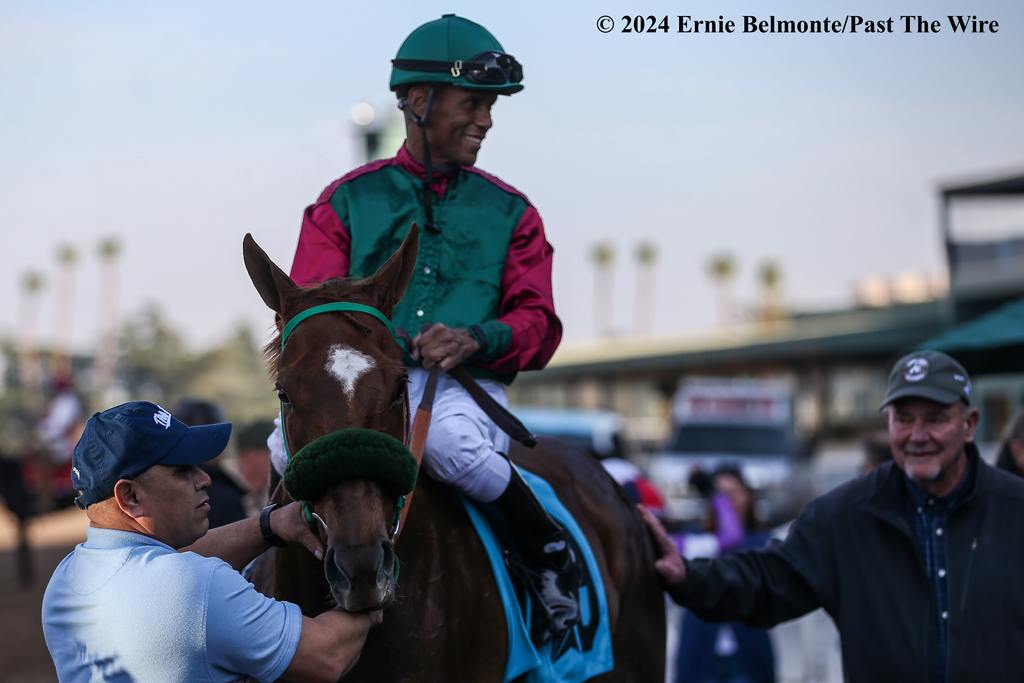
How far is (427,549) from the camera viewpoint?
398cm

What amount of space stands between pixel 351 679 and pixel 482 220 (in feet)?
5.25

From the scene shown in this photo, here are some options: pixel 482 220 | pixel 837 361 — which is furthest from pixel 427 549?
pixel 837 361

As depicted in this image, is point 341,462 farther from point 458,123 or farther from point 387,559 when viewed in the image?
point 458,123

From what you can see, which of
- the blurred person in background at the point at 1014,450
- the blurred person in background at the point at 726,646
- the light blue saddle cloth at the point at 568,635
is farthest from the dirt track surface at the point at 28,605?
the blurred person in background at the point at 1014,450

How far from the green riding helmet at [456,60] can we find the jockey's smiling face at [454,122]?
5 centimetres

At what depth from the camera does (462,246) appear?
14.8ft

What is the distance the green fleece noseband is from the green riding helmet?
5.07 feet

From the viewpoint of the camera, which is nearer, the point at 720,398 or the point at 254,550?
the point at 254,550

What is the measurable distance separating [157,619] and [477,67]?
2123 mm

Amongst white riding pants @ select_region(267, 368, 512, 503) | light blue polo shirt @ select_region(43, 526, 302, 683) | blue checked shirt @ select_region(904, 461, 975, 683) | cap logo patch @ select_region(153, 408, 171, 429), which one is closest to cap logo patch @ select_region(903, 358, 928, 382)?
blue checked shirt @ select_region(904, 461, 975, 683)

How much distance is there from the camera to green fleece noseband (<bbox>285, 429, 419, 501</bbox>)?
3285 millimetres

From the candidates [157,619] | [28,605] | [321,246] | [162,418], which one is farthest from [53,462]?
[157,619]

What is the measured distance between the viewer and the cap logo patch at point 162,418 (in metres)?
3.35

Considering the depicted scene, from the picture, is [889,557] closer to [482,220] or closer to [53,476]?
[482,220]
